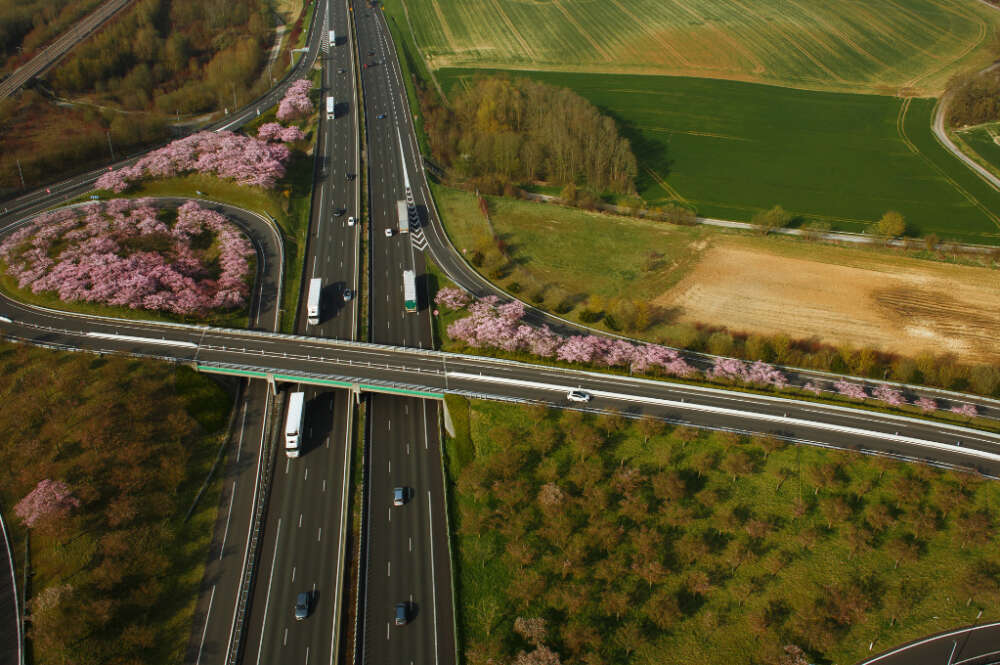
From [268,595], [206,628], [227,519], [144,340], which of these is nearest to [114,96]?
[144,340]

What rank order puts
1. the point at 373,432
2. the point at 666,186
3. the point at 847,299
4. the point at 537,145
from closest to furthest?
1. the point at 373,432
2. the point at 847,299
3. the point at 537,145
4. the point at 666,186

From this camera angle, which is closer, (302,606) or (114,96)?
(302,606)

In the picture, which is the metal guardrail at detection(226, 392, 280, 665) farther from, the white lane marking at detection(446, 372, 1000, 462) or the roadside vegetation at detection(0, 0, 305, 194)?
the roadside vegetation at detection(0, 0, 305, 194)

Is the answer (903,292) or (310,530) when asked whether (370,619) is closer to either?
(310,530)

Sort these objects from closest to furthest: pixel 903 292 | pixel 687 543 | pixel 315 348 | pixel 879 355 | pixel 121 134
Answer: pixel 687 543 < pixel 315 348 < pixel 879 355 < pixel 903 292 < pixel 121 134

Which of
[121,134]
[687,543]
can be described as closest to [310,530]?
[687,543]

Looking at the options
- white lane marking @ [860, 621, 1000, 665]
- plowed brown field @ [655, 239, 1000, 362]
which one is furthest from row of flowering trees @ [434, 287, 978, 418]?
white lane marking @ [860, 621, 1000, 665]

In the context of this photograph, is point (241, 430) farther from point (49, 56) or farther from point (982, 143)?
point (982, 143)
